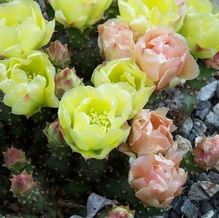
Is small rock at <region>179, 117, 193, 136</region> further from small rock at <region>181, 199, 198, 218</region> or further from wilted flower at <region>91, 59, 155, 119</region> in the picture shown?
wilted flower at <region>91, 59, 155, 119</region>

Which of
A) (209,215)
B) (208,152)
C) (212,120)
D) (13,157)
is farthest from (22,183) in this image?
(212,120)

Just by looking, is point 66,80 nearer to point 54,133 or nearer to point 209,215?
point 54,133

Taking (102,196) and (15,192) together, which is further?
(102,196)

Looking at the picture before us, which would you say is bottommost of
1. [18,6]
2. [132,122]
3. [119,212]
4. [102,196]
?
[102,196]

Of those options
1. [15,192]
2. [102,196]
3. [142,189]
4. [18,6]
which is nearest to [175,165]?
[142,189]

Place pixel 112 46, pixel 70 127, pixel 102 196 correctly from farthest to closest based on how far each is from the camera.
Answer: pixel 102 196 < pixel 112 46 < pixel 70 127

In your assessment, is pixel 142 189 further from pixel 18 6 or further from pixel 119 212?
pixel 18 6

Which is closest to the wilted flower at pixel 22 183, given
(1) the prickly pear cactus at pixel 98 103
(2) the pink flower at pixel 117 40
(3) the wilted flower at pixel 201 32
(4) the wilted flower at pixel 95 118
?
(1) the prickly pear cactus at pixel 98 103
